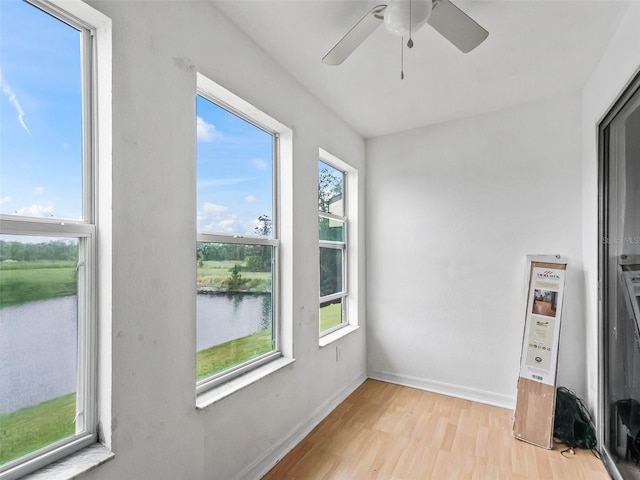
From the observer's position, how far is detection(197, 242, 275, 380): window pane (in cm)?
179

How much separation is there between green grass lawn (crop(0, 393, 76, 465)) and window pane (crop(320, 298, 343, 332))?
6.51ft

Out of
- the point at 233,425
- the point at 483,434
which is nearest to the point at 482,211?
the point at 483,434

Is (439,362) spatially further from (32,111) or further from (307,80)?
(32,111)

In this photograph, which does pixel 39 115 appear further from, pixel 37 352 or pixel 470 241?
pixel 470 241

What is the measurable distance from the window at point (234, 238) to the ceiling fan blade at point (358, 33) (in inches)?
24.3

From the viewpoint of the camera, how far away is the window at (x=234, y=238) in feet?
5.90

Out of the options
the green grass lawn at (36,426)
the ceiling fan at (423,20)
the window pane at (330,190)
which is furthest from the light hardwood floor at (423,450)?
the ceiling fan at (423,20)

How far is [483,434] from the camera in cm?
241

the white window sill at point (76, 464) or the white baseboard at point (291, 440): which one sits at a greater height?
the white window sill at point (76, 464)

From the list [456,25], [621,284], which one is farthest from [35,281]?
[621,284]

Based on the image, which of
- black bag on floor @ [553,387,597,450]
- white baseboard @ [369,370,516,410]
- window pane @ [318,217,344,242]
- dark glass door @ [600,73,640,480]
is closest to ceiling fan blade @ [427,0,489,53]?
dark glass door @ [600,73,640,480]

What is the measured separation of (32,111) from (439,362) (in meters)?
3.41

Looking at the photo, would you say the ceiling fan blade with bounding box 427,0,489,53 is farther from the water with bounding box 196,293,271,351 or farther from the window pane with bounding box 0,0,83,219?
the water with bounding box 196,293,271,351

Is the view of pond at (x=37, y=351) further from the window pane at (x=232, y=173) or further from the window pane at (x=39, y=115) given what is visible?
the window pane at (x=232, y=173)
